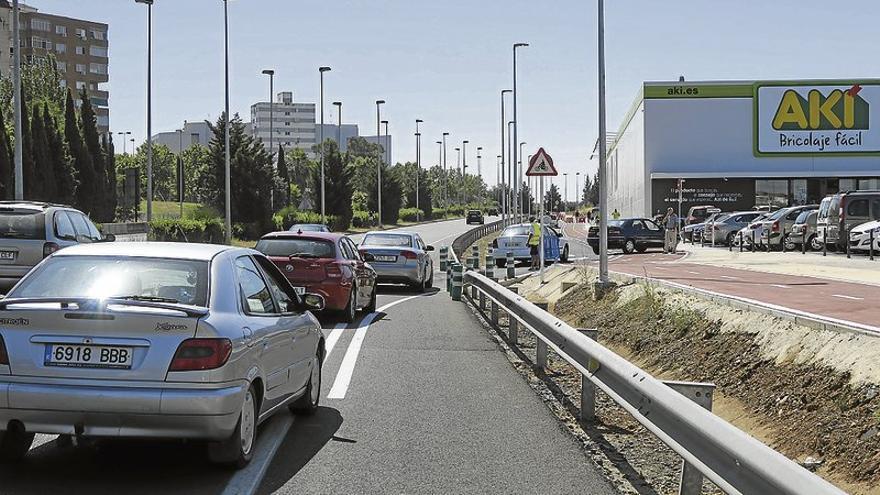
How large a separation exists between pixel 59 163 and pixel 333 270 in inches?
1777

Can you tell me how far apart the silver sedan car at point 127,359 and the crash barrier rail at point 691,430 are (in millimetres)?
2519

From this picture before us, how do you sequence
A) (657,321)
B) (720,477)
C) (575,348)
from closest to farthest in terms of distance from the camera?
(720,477)
(575,348)
(657,321)

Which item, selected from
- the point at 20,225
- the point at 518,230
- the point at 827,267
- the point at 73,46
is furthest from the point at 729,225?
the point at 73,46

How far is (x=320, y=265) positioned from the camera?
56.3ft

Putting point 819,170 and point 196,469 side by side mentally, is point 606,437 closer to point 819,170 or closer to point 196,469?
point 196,469

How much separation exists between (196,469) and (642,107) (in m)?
66.6

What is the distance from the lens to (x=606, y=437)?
8.56 metres

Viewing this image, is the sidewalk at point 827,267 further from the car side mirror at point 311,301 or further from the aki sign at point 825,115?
the aki sign at point 825,115

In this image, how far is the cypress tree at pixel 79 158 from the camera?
211 ft

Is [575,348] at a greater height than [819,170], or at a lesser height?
lesser

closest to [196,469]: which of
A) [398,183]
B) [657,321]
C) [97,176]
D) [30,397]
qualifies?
[30,397]

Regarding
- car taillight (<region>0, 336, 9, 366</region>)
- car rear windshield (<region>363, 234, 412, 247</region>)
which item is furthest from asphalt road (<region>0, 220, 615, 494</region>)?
car rear windshield (<region>363, 234, 412, 247</region>)

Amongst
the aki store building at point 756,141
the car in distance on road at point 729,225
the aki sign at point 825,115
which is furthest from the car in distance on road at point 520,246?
the aki sign at point 825,115

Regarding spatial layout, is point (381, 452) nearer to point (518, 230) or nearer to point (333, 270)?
point (333, 270)
